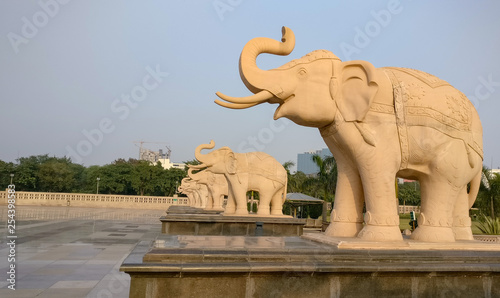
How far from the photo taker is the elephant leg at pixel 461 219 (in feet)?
18.6

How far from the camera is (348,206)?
Answer: 562 centimetres

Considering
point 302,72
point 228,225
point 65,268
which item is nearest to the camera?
point 302,72

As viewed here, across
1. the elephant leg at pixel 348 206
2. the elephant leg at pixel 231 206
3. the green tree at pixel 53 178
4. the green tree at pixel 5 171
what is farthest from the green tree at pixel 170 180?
the elephant leg at pixel 348 206

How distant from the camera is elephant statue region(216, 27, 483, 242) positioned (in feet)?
16.5

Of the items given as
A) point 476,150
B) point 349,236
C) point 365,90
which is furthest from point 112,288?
point 476,150

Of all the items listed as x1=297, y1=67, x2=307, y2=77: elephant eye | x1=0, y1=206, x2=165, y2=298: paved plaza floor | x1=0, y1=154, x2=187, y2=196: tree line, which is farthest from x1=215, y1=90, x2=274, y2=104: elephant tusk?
x1=0, y1=154, x2=187, y2=196: tree line

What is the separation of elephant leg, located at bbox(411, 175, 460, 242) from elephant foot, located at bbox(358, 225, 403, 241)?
1.76ft

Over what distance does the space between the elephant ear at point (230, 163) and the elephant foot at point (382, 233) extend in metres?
8.24

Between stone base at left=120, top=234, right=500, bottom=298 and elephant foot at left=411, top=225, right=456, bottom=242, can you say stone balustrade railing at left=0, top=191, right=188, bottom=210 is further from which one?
stone base at left=120, top=234, right=500, bottom=298

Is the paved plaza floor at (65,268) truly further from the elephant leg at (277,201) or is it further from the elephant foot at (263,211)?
the elephant leg at (277,201)

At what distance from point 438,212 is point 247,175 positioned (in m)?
8.15

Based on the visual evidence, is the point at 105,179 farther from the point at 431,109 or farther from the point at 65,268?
the point at 431,109

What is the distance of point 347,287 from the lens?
423 centimetres

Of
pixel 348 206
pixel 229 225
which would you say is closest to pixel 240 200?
pixel 229 225
